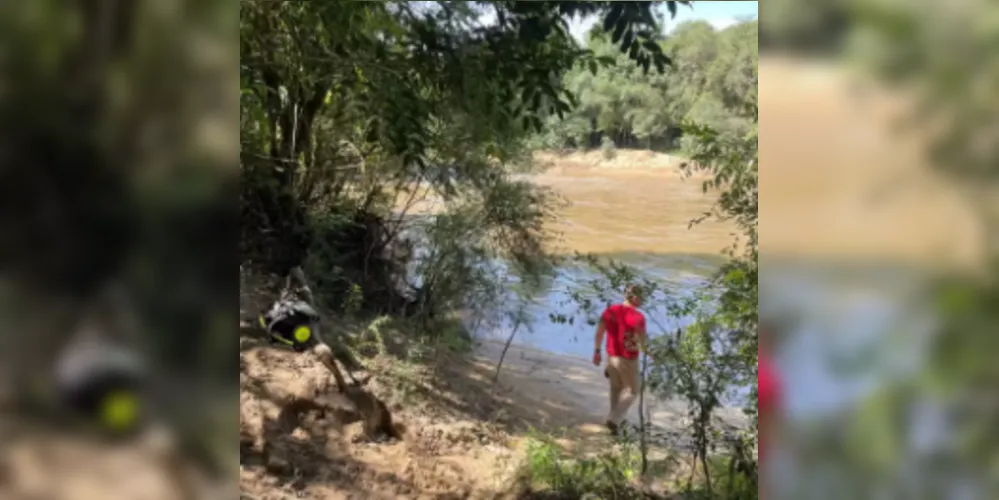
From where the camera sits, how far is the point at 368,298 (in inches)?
45.1

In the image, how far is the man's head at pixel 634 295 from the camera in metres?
1.06

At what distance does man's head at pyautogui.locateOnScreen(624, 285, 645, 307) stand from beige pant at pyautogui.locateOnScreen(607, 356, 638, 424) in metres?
0.09

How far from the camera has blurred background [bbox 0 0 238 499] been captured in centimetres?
94

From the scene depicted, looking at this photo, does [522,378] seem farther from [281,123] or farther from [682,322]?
[281,123]

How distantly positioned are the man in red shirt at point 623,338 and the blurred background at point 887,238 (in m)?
0.23

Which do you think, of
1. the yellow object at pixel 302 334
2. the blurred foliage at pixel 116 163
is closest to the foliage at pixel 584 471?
the yellow object at pixel 302 334


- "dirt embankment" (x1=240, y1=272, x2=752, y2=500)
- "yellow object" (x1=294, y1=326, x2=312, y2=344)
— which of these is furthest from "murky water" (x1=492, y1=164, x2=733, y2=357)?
"yellow object" (x1=294, y1=326, x2=312, y2=344)

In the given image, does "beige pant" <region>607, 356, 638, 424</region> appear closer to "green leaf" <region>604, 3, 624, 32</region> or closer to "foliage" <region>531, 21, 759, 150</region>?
"foliage" <region>531, 21, 759, 150</region>

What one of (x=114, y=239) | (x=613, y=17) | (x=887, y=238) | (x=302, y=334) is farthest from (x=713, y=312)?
(x=114, y=239)

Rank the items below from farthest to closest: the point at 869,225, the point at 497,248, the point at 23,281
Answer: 1. the point at 497,248
2. the point at 23,281
3. the point at 869,225

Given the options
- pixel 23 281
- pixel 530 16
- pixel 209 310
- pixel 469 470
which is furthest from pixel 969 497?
pixel 23 281

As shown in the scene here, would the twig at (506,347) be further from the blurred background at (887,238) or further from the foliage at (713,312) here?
the blurred background at (887,238)

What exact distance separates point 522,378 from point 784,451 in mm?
384

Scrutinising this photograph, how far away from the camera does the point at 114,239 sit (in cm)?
95
